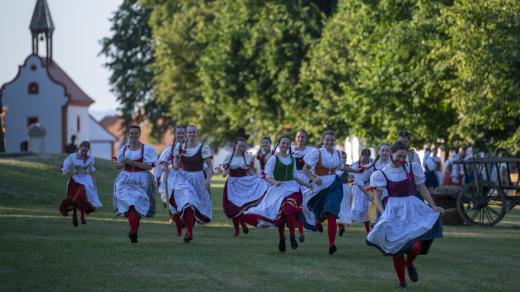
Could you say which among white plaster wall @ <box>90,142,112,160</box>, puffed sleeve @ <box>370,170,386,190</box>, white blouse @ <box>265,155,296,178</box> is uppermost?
white plaster wall @ <box>90,142,112,160</box>

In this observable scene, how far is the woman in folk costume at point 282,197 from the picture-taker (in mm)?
19297

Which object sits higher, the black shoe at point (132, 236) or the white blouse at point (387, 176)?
the white blouse at point (387, 176)

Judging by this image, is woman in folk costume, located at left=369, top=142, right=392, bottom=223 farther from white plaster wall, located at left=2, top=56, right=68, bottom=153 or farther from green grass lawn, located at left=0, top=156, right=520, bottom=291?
white plaster wall, located at left=2, top=56, right=68, bottom=153

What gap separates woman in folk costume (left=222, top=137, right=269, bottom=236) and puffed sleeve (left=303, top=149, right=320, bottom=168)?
4.07 metres

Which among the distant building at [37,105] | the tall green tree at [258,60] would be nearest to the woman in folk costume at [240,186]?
the tall green tree at [258,60]

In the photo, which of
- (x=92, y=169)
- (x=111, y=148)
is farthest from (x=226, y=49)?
(x=111, y=148)

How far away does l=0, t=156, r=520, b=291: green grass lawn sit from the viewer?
48.1ft

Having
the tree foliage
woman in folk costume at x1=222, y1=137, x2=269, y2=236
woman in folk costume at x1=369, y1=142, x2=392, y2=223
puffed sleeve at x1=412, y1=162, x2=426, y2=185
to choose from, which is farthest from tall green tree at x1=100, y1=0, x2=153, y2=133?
puffed sleeve at x1=412, y1=162, x2=426, y2=185

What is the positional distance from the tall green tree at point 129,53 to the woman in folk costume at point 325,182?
60101 mm

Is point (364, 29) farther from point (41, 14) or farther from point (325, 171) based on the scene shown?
point (41, 14)

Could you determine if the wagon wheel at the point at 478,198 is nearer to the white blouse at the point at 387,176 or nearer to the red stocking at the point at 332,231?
the red stocking at the point at 332,231

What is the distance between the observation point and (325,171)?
795 inches

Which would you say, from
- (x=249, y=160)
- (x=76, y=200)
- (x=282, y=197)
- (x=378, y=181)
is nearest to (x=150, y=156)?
(x=282, y=197)

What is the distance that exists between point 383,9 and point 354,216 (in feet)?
83.5
